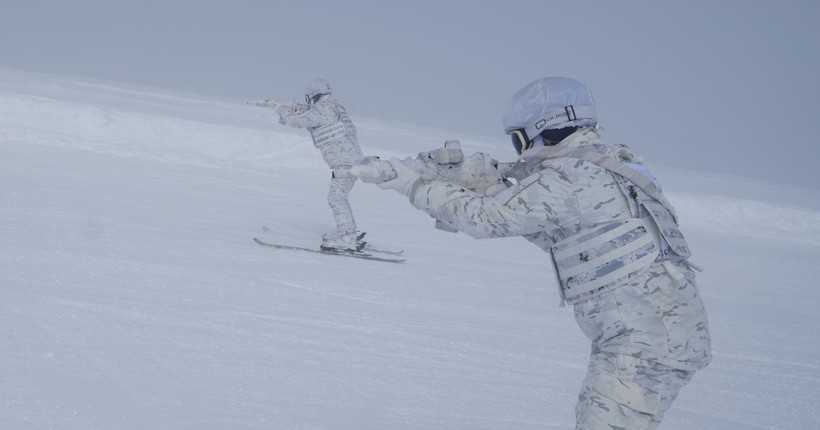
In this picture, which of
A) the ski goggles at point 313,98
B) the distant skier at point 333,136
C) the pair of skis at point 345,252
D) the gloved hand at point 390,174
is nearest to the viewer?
the gloved hand at point 390,174

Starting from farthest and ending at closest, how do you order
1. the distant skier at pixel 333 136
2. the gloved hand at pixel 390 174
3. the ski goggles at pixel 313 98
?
the ski goggles at pixel 313 98 < the distant skier at pixel 333 136 < the gloved hand at pixel 390 174

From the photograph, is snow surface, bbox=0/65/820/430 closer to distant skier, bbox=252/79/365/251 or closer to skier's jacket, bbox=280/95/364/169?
distant skier, bbox=252/79/365/251

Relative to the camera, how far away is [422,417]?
5.32 meters

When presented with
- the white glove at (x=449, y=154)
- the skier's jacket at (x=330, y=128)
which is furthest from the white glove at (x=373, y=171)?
the skier's jacket at (x=330, y=128)

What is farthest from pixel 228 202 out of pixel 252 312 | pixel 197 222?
pixel 252 312

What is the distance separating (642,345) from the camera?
334cm

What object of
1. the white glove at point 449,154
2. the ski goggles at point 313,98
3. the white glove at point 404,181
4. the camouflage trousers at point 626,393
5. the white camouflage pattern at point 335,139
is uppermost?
the ski goggles at point 313,98

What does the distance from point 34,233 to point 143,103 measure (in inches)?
554

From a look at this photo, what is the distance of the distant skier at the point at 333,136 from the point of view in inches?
408

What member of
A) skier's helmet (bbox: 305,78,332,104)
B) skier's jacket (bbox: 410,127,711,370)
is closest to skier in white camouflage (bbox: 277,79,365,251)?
skier's helmet (bbox: 305,78,332,104)

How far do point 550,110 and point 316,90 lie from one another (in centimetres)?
734

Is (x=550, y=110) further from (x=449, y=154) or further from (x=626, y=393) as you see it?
(x=626, y=393)

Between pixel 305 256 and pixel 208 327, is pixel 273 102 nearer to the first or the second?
pixel 305 256

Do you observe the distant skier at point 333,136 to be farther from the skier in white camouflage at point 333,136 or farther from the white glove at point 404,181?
the white glove at point 404,181
